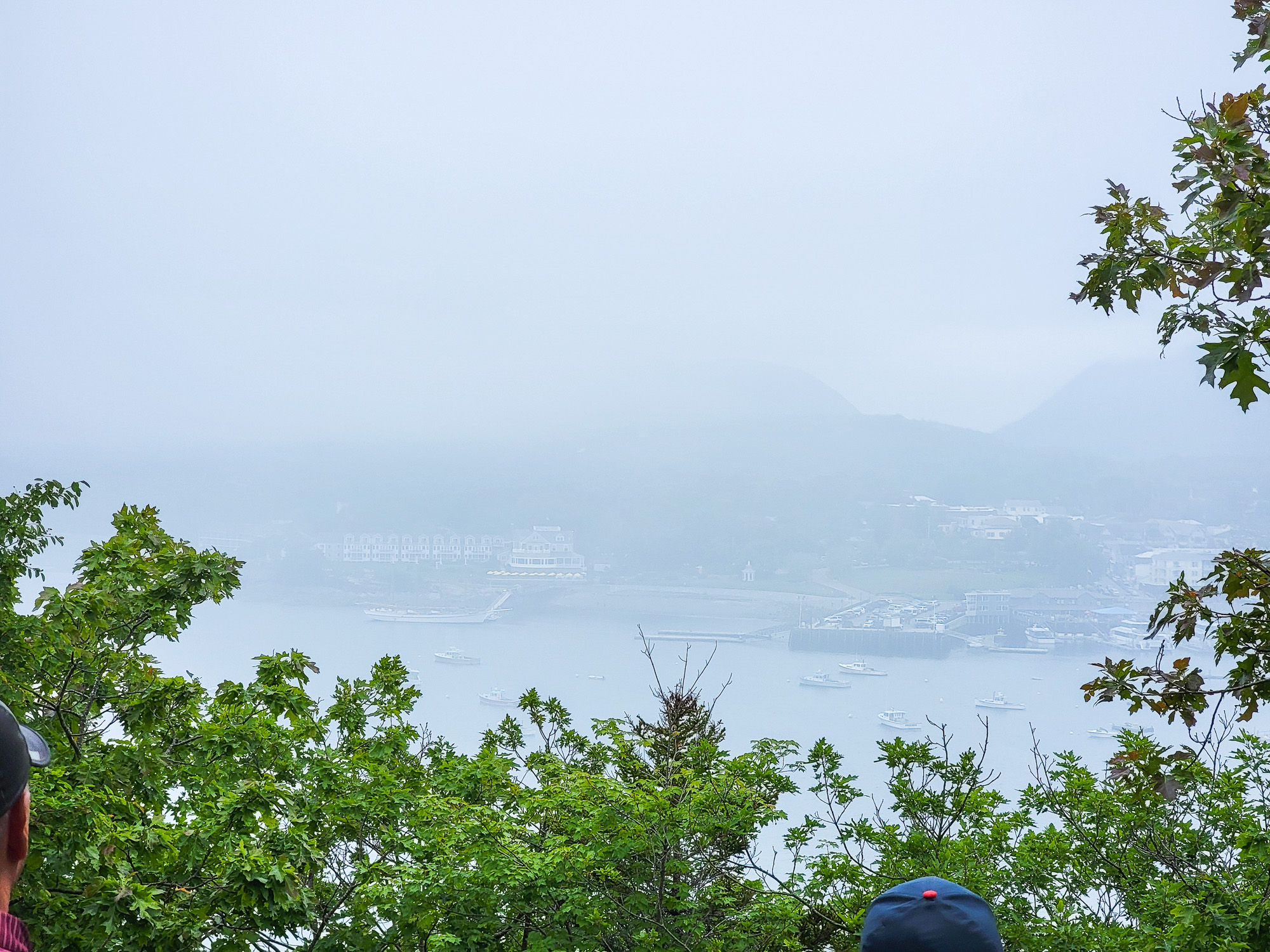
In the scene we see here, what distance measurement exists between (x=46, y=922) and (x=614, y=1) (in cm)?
10724

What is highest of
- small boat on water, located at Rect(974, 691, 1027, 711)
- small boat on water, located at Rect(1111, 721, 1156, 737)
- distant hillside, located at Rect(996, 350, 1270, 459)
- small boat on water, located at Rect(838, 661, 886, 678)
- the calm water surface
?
distant hillside, located at Rect(996, 350, 1270, 459)

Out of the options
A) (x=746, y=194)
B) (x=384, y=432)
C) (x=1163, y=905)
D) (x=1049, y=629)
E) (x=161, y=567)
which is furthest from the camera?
(x=746, y=194)

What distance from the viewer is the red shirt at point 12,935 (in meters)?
0.70

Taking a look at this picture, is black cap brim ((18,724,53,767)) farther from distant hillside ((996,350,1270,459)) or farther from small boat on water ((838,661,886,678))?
distant hillside ((996,350,1270,459))

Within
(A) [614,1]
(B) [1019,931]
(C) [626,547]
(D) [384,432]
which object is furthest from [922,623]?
(A) [614,1]

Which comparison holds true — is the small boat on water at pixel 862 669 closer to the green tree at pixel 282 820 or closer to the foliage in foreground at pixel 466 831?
the foliage in foreground at pixel 466 831

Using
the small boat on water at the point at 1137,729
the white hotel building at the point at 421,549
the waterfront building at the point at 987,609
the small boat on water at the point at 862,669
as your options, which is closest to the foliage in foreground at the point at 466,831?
the small boat on water at the point at 1137,729

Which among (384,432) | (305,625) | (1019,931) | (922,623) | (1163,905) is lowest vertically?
(305,625)

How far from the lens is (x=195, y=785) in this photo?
4039mm

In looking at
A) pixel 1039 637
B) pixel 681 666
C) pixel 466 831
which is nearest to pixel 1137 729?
pixel 466 831

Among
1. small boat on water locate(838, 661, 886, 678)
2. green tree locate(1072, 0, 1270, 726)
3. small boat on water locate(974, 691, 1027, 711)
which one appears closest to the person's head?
green tree locate(1072, 0, 1270, 726)

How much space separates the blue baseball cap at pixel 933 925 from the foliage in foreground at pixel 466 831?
1918mm

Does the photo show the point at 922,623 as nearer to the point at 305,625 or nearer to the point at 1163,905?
the point at 1163,905

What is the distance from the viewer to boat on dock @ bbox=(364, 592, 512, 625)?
30.4 metres
